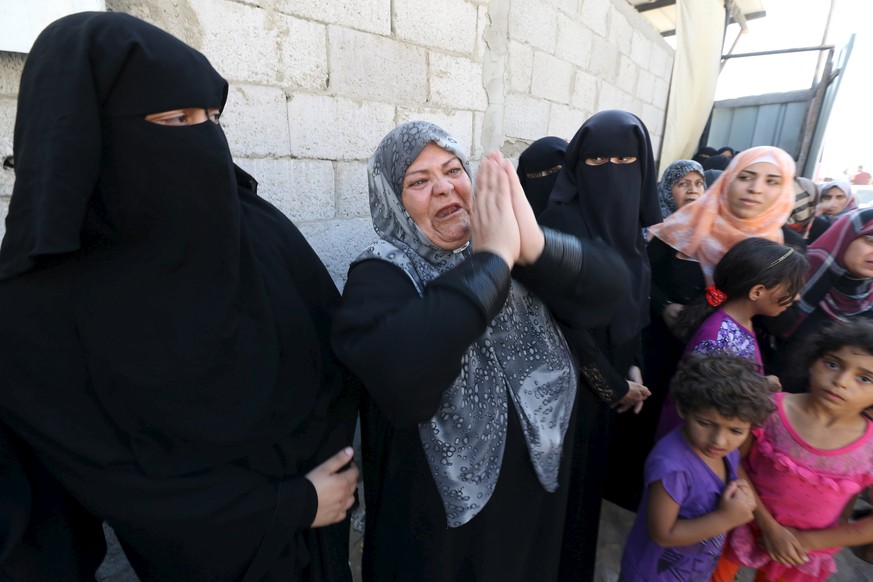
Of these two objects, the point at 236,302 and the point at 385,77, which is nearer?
the point at 236,302

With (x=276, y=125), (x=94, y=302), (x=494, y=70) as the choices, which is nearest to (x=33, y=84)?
(x=94, y=302)

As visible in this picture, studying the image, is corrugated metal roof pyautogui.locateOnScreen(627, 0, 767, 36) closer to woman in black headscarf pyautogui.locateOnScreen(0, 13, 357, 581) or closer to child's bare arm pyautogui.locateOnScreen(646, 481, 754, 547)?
child's bare arm pyautogui.locateOnScreen(646, 481, 754, 547)

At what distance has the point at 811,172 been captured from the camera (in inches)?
277

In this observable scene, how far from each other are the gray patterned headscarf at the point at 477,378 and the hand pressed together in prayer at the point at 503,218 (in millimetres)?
180

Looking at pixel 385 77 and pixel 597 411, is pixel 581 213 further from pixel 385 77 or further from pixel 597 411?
pixel 385 77

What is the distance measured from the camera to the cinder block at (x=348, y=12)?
5.88ft

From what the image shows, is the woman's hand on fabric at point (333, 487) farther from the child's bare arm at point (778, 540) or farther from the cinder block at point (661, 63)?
the cinder block at point (661, 63)

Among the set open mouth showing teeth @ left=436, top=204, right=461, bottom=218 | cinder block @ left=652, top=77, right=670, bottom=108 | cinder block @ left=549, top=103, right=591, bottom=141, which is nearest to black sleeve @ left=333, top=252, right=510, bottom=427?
open mouth showing teeth @ left=436, top=204, right=461, bottom=218

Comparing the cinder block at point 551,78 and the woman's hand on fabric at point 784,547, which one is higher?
the cinder block at point 551,78

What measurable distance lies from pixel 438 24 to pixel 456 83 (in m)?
0.32

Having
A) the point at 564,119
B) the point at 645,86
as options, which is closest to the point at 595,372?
the point at 564,119

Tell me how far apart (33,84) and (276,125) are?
1.06m

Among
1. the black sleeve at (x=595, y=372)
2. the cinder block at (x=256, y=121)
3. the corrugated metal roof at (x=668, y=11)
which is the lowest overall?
the black sleeve at (x=595, y=372)

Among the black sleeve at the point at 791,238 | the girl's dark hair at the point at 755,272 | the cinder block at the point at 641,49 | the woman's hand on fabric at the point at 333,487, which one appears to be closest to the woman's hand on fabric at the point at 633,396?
the girl's dark hair at the point at 755,272
